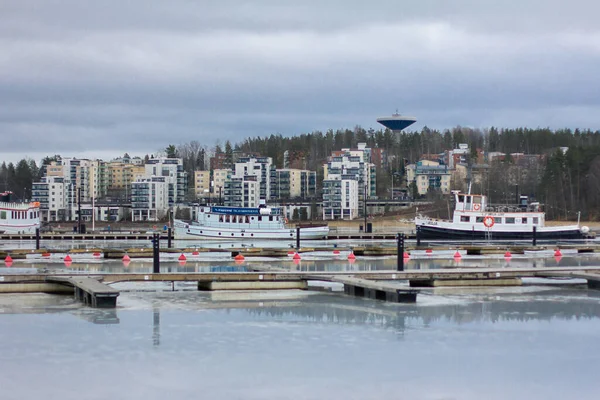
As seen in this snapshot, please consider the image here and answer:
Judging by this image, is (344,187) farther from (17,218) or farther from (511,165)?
(17,218)

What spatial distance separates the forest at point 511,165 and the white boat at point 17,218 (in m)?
55.1

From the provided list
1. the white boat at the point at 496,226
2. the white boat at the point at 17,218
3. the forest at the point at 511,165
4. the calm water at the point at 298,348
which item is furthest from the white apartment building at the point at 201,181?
the calm water at the point at 298,348

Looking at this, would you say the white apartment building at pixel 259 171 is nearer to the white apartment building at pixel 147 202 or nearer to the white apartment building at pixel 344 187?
the white apartment building at pixel 344 187

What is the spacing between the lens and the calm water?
1576 cm

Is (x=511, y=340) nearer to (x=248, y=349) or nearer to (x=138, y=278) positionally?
(x=248, y=349)

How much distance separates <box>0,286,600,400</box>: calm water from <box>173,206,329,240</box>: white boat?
50.0 m

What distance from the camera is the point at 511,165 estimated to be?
145375 mm

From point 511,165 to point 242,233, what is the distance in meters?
77.4

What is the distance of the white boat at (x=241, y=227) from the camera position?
77.8m

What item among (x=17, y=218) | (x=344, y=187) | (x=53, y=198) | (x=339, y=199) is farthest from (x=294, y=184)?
(x=17, y=218)

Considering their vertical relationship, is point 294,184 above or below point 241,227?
above

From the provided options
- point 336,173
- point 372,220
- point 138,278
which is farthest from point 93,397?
point 336,173

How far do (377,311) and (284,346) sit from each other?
5.68 m

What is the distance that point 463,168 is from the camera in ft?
533
